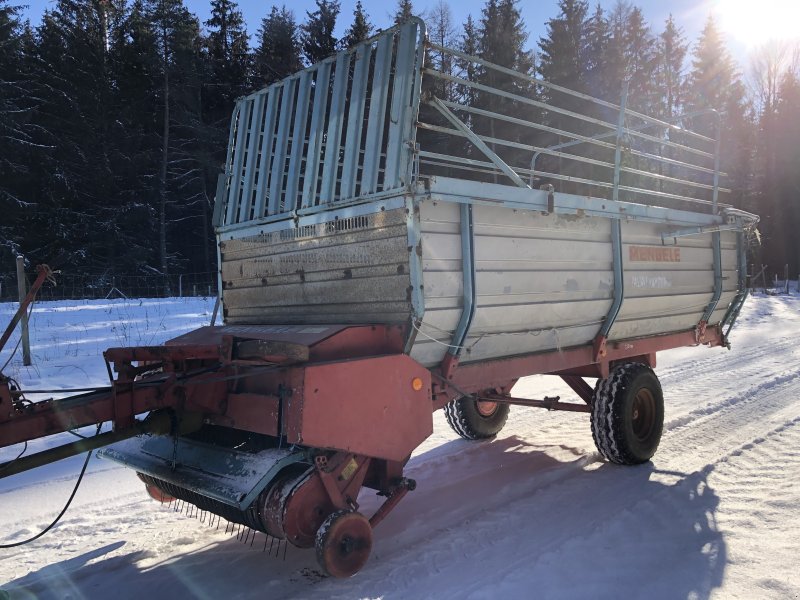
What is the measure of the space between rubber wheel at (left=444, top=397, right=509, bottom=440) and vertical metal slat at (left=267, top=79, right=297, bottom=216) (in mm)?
2685

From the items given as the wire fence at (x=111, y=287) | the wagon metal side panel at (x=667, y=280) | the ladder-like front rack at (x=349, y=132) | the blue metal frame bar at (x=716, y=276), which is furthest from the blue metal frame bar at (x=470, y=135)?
the wire fence at (x=111, y=287)

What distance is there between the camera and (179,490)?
3.53m

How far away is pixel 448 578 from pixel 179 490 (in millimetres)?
1663

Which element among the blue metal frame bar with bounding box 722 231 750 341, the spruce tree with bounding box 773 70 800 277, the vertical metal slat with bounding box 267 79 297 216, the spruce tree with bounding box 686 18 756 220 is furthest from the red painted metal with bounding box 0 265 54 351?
the spruce tree with bounding box 773 70 800 277

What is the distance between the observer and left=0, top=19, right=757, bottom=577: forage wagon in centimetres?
309

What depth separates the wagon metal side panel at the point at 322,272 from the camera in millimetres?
3525

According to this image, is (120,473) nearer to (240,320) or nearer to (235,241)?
(240,320)

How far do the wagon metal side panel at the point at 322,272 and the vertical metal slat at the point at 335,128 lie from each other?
222 mm

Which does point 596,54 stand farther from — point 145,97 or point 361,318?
point 361,318

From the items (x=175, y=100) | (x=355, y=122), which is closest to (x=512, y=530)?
(x=355, y=122)

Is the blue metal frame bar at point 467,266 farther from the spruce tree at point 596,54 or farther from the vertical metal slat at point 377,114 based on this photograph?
the spruce tree at point 596,54

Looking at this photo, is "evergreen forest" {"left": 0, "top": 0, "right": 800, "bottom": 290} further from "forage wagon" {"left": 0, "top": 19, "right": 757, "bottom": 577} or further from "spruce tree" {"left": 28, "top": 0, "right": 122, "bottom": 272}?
"forage wagon" {"left": 0, "top": 19, "right": 757, "bottom": 577}

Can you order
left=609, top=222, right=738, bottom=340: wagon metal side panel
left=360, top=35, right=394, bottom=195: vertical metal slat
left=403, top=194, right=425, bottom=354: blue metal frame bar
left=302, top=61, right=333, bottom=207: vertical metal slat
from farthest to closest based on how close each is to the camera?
left=609, top=222, right=738, bottom=340: wagon metal side panel < left=302, top=61, right=333, bottom=207: vertical metal slat < left=360, top=35, right=394, bottom=195: vertical metal slat < left=403, top=194, right=425, bottom=354: blue metal frame bar

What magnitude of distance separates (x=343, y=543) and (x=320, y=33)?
29.0 meters
